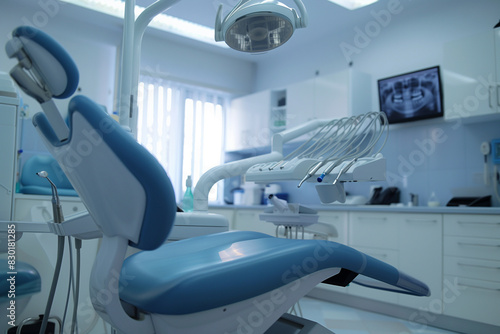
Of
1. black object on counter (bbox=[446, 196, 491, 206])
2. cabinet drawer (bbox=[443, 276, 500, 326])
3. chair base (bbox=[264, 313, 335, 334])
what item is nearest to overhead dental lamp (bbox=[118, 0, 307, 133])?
chair base (bbox=[264, 313, 335, 334])

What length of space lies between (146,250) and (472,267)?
99.4 inches

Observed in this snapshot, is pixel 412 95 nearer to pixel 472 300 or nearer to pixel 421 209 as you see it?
pixel 421 209

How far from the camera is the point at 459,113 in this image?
3.17m

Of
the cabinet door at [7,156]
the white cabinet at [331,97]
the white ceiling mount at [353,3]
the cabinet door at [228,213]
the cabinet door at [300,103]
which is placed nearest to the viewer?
the cabinet door at [7,156]

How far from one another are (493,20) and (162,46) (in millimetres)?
3343

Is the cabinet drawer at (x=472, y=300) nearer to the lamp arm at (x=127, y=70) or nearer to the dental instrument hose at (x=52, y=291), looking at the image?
the lamp arm at (x=127, y=70)

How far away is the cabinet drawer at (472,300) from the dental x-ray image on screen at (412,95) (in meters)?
1.43

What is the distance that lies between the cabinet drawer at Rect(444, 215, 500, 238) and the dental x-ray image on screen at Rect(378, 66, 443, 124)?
1.06 metres

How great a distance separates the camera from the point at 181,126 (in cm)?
497

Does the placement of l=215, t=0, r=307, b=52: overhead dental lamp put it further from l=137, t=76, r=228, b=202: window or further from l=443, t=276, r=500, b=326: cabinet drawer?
l=137, t=76, r=228, b=202: window

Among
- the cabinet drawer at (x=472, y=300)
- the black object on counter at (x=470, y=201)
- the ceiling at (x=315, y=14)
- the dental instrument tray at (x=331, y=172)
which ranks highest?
the ceiling at (x=315, y=14)

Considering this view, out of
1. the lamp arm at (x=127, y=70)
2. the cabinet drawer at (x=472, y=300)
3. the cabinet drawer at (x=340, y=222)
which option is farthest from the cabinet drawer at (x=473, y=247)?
the lamp arm at (x=127, y=70)

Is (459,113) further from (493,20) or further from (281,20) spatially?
(281,20)

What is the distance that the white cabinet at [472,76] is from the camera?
2971 mm
